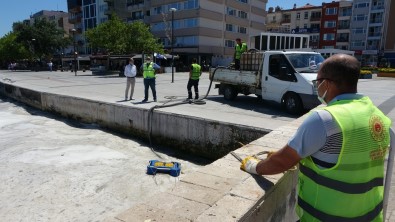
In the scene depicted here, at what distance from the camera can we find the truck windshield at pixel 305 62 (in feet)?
33.0

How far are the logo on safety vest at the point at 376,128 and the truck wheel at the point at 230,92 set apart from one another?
11.3 metres

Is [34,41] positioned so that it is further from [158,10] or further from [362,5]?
[362,5]

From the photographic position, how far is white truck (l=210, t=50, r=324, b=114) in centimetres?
956

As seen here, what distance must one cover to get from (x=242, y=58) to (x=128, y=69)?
186 inches

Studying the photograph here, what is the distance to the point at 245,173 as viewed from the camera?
2861mm

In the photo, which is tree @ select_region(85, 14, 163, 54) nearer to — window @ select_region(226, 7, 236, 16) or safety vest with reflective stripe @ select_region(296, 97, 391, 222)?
window @ select_region(226, 7, 236, 16)

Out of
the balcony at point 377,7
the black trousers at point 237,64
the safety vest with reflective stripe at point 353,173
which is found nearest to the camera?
the safety vest with reflective stripe at point 353,173

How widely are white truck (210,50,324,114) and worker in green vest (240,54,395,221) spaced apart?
25.3 feet

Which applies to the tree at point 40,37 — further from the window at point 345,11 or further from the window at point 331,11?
the window at point 345,11

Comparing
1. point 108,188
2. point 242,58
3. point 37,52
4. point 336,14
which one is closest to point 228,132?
point 108,188

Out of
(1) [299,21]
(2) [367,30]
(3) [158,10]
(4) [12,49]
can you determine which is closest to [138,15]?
(3) [158,10]

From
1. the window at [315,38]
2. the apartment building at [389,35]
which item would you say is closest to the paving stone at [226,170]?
the apartment building at [389,35]

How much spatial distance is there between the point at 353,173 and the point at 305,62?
925 centimetres

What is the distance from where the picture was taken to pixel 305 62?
10.3 meters
